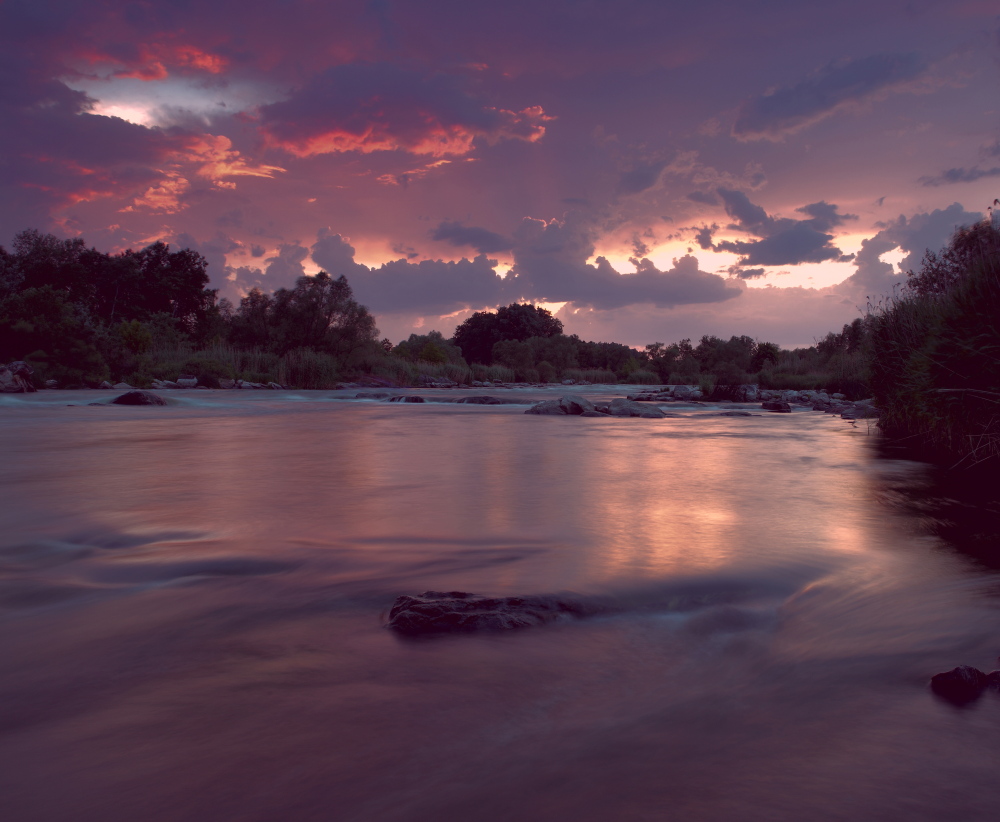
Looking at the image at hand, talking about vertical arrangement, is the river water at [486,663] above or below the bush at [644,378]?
below

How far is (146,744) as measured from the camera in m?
1.64

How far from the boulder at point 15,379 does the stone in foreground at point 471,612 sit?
23830 mm

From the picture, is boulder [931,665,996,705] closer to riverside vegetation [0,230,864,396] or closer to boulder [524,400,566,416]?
boulder [524,400,566,416]

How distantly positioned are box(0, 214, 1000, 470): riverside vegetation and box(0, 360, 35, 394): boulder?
326cm

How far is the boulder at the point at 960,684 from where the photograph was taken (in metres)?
1.88

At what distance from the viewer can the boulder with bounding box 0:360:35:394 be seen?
20422mm

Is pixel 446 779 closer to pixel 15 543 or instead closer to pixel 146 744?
pixel 146 744

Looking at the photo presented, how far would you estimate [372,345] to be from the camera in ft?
134

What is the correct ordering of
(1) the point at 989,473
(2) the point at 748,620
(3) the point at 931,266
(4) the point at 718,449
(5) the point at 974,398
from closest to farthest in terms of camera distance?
(2) the point at 748,620 < (5) the point at 974,398 < (1) the point at 989,473 < (4) the point at 718,449 < (3) the point at 931,266

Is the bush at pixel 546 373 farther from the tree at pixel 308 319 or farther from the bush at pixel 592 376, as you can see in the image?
the tree at pixel 308 319

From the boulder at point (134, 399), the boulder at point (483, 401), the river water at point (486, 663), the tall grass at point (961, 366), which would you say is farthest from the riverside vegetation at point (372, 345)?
the boulder at point (483, 401)

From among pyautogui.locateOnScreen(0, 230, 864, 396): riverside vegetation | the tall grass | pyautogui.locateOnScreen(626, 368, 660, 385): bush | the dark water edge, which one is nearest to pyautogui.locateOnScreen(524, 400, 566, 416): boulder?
the tall grass

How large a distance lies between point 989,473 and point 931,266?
25.0ft

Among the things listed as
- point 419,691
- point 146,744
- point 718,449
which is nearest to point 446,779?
point 419,691
